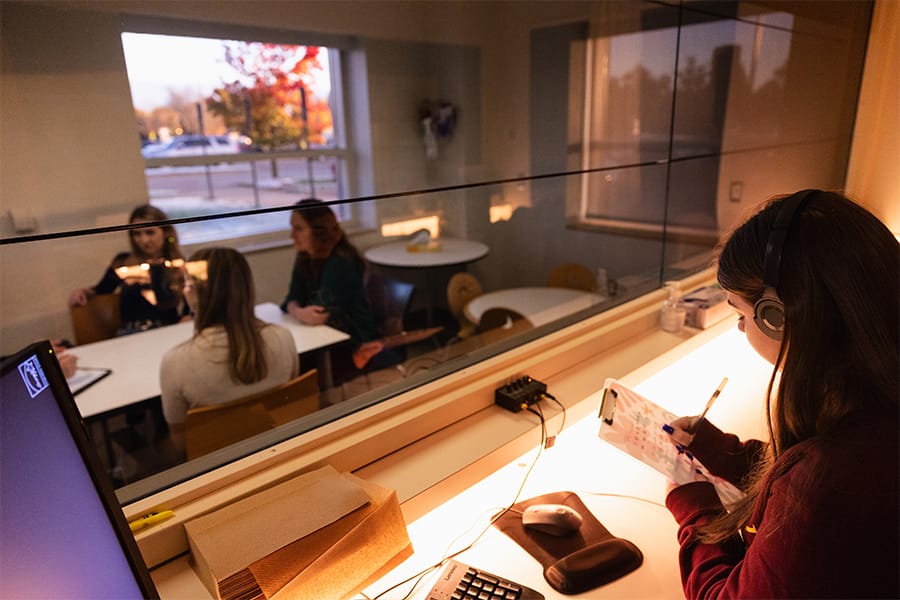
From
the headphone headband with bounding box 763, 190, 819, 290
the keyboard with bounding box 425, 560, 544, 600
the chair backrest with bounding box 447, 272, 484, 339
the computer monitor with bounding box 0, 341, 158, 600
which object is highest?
the headphone headband with bounding box 763, 190, 819, 290

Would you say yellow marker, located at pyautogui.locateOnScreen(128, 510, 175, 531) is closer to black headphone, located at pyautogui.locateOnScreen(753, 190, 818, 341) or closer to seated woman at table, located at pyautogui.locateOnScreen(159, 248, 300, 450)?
black headphone, located at pyautogui.locateOnScreen(753, 190, 818, 341)

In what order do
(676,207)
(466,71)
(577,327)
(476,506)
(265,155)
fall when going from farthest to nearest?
(466,71) → (265,155) → (676,207) → (577,327) → (476,506)

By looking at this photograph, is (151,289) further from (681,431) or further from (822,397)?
(822,397)

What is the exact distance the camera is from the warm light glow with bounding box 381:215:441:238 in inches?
160

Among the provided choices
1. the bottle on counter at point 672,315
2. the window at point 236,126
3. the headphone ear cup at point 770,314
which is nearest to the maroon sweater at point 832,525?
the headphone ear cup at point 770,314

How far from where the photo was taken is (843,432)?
73 cm

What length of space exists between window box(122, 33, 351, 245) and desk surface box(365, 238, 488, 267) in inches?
14.6

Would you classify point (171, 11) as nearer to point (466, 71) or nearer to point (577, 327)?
point (466, 71)

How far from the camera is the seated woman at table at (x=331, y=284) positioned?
284cm

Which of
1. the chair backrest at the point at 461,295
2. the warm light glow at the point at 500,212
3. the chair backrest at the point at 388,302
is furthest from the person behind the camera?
the warm light glow at the point at 500,212

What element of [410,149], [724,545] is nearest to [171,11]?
[410,149]

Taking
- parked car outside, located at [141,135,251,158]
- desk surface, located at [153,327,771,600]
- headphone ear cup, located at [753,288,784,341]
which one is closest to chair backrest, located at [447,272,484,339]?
desk surface, located at [153,327,771,600]

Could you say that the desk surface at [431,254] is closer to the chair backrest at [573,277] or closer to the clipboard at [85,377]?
the chair backrest at [573,277]

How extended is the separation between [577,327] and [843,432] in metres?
0.89
